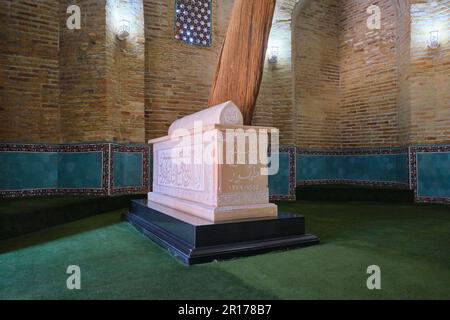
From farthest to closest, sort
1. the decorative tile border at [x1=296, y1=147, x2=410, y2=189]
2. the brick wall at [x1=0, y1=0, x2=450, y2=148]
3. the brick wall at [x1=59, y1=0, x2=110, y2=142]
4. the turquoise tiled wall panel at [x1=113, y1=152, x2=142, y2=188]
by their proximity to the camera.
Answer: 1. the decorative tile border at [x1=296, y1=147, x2=410, y2=189]
2. the turquoise tiled wall panel at [x1=113, y1=152, x2=142, y2=188]
3. the brick wall at [x1=59, y1=0, x2=110, y2=142]
4. the brick wall at [x1=0, y1=0, x2=450, y2=148]

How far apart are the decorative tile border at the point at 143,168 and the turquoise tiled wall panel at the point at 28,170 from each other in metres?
0.88

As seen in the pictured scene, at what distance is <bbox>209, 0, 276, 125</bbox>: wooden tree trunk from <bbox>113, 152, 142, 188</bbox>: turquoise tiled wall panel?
2.55m

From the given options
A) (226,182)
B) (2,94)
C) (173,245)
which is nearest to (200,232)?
(173,245)

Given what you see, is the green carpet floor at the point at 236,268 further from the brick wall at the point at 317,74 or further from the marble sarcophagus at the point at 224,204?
the brick wall at the point at 317,74

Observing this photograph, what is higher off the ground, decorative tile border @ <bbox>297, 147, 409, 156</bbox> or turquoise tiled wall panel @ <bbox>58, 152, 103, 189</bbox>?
decorative tile border @ <bbox>297, 147, 409, 156</bbox>

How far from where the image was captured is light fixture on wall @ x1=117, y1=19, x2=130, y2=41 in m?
5.82

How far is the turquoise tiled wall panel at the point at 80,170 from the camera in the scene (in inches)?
220

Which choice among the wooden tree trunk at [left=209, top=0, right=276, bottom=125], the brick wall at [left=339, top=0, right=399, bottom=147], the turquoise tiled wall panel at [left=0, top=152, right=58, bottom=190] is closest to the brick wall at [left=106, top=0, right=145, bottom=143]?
the turquoise tiled wall panel at [left=0, top=152, right=58, bottom=190]

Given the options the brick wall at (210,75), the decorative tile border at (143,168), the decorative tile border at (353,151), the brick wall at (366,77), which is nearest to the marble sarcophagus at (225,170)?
the decorative tile border at (143,168)

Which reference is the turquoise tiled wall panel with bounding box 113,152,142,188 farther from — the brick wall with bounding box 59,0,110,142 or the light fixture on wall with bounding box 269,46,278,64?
the light fixture on wall with bounding box 269,46,278,64

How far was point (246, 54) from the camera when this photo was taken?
12.9 ft

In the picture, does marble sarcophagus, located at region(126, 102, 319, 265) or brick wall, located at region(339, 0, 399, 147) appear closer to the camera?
marble sarcophagus, located at region(126, 102, 319, 265)

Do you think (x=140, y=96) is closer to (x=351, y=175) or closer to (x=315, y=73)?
(x=315, y=73)

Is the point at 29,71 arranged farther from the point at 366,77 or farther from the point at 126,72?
the point at 366,77
